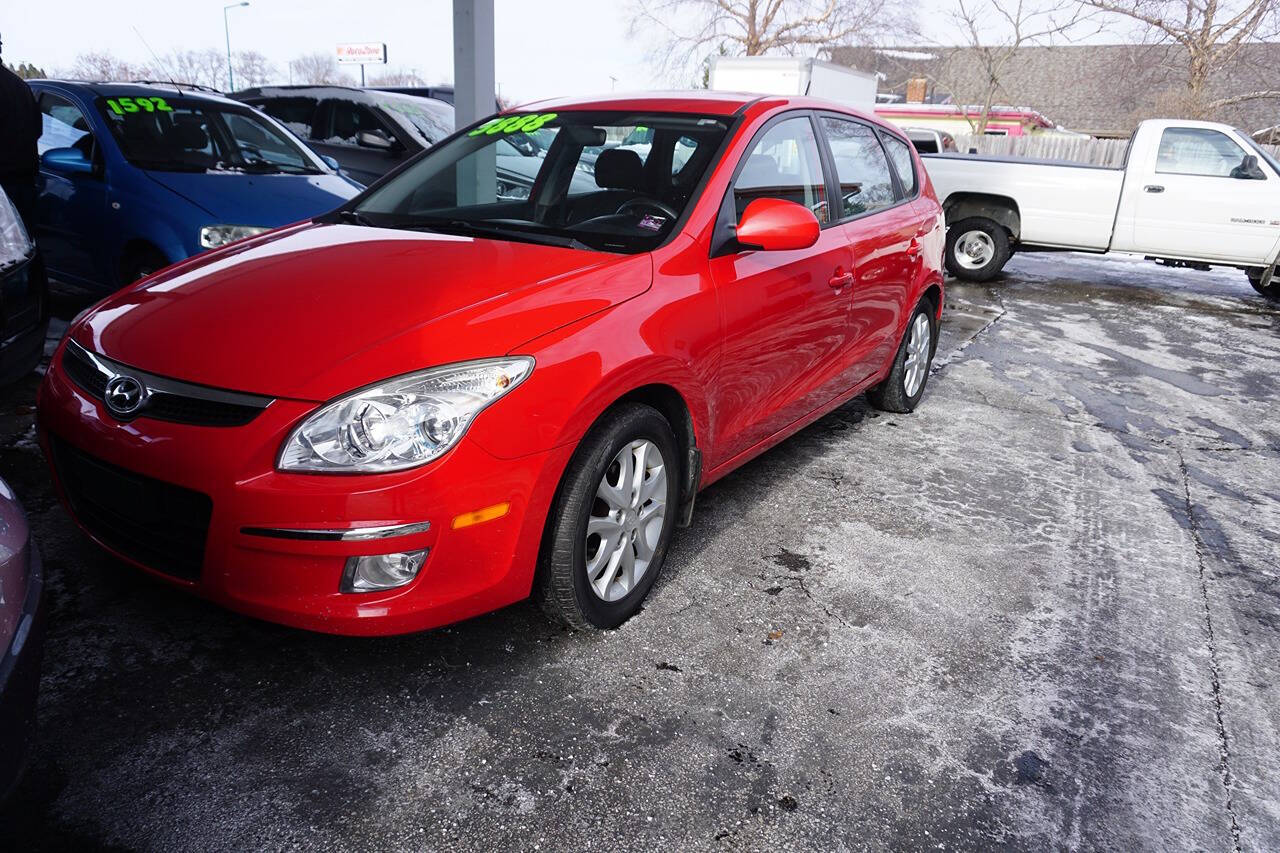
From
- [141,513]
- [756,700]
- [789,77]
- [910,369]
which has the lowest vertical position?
[756,700]

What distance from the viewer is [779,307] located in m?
3.30

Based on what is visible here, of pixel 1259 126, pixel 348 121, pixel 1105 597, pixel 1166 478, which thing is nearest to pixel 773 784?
pixel 1105 597

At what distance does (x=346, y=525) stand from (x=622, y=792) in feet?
2.97

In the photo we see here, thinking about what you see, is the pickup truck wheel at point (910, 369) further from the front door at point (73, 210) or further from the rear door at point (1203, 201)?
the rear door at point (1203, 201)

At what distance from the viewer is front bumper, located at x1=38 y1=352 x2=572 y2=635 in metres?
2.09

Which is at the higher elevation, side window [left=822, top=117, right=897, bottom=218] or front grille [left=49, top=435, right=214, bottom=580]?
side window [left=822, top=117, right=897, bottom=218]

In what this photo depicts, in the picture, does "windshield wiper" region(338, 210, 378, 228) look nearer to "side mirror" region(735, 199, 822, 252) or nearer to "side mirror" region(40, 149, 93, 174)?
"side mirror" region(735, 199, 822, 252)

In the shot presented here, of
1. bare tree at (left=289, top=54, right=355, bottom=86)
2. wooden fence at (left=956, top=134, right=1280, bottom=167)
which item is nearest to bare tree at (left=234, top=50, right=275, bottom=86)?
bare tree at (left=289, top=54, right=355, bottom=86)

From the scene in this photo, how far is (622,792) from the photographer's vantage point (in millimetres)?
2109

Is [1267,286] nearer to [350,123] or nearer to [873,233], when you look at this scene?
[873,233]

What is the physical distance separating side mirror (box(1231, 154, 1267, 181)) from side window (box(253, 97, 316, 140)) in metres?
9.85

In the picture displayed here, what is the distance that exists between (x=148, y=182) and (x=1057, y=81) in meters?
46.5

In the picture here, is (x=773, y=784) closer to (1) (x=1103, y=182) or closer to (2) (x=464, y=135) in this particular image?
(2) (x=464, y=135)

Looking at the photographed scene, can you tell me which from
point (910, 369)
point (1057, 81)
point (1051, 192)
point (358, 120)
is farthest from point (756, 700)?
point (1057, 81)
